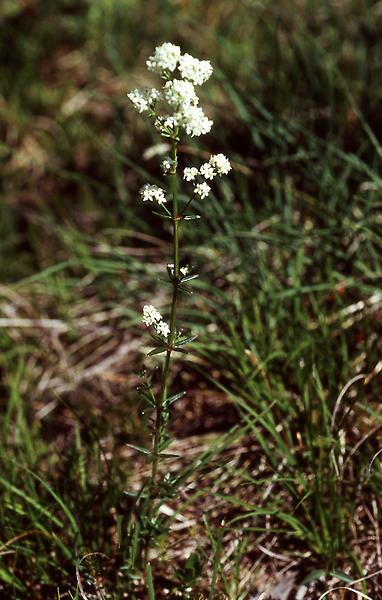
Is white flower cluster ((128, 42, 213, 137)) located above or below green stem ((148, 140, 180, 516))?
above

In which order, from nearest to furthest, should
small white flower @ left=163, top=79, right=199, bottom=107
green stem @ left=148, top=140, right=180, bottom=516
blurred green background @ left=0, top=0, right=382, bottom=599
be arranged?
1. small white flower @ left=163, top=79, right=199, bottom=107
2. green stem @ left=148, top=140, right=180, bottom=516
3. blurred green background @ left=0, top=0, right=382, bottom=599

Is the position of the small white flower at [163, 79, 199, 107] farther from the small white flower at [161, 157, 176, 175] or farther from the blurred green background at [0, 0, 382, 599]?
the blurred green background at [0, 0, 382, 599]

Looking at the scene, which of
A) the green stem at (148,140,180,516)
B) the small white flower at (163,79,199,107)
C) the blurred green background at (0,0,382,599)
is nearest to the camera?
the small white flower at (163,79,199,107)

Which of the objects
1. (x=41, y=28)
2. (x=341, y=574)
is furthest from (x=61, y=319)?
(x=41, y=28)

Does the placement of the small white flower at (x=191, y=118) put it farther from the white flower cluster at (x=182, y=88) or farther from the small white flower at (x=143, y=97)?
the small white flower at (x=143, y=97)

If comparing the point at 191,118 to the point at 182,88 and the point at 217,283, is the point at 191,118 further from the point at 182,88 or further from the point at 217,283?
the point at 217,283

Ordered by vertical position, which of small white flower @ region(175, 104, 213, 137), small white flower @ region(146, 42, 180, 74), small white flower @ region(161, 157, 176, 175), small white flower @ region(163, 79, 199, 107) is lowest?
small white flower @ region(161, 157, 176, 175)

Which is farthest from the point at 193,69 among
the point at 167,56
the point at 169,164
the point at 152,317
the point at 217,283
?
the point at 217,283

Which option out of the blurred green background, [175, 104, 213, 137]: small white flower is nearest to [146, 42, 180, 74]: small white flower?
[175, 104, 213, 137]: small white flower

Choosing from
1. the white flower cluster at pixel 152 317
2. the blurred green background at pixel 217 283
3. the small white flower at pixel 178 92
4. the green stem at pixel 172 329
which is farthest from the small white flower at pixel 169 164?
the blurred green background at pixel 217 283
